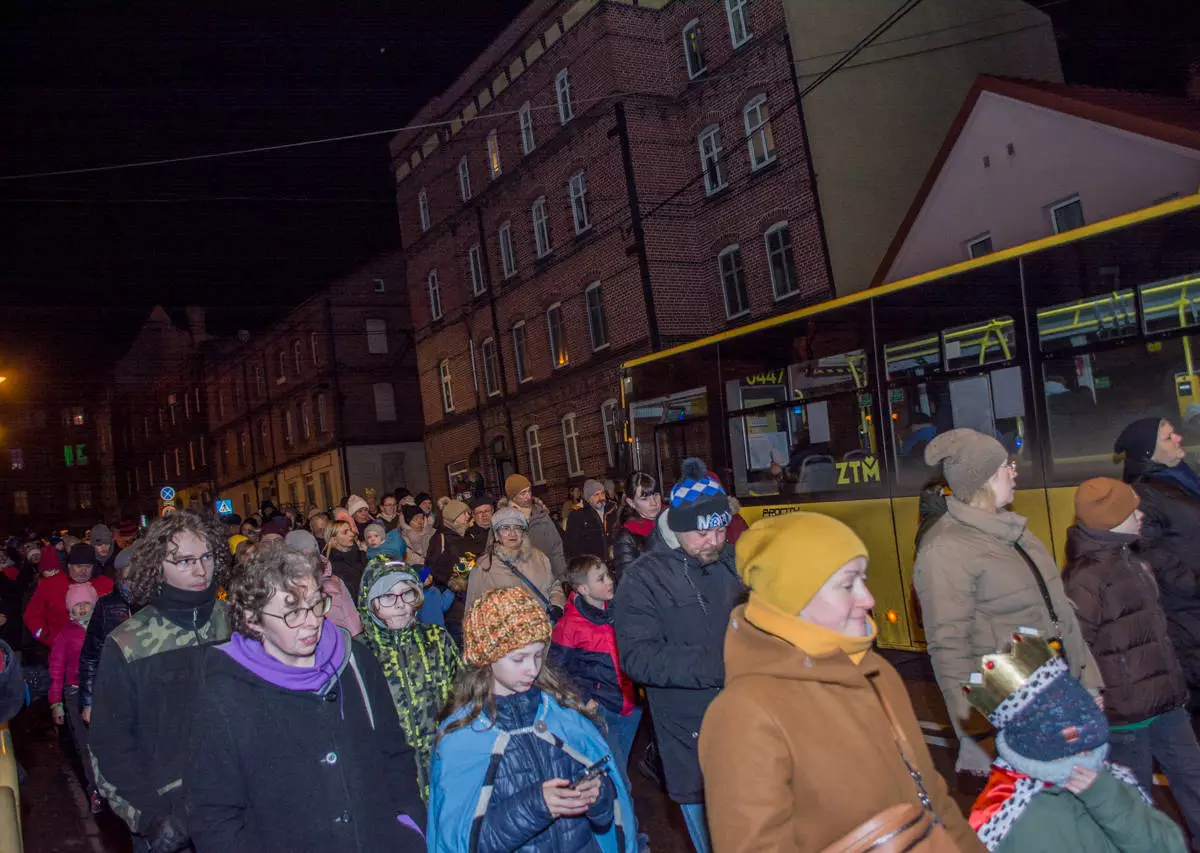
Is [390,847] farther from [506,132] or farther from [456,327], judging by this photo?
[456,327]

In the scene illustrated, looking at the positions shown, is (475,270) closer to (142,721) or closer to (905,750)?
(142,721)

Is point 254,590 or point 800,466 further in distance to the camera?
point 800,466

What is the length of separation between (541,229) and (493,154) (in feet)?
12.3

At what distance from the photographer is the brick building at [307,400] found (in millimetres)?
45812

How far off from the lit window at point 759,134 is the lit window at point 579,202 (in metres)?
5.89

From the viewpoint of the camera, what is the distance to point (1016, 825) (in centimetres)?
278

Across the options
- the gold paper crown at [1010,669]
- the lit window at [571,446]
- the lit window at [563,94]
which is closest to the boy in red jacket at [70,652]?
the gold paper crown at [1010,669]

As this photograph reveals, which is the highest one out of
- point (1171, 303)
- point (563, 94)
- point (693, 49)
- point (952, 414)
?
point (563, 94)

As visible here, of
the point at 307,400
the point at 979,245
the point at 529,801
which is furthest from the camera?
the point at 307,400

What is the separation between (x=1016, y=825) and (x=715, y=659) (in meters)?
1.85

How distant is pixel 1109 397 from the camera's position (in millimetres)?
8992

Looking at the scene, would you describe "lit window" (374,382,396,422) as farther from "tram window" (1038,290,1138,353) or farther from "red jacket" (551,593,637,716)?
"red jacket" (551,593,637,716)

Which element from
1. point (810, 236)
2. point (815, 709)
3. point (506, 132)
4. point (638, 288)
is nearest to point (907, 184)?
point (810, 236)

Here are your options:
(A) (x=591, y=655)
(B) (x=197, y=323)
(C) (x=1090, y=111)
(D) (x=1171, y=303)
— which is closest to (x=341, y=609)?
(A) (x=591, y=655)
